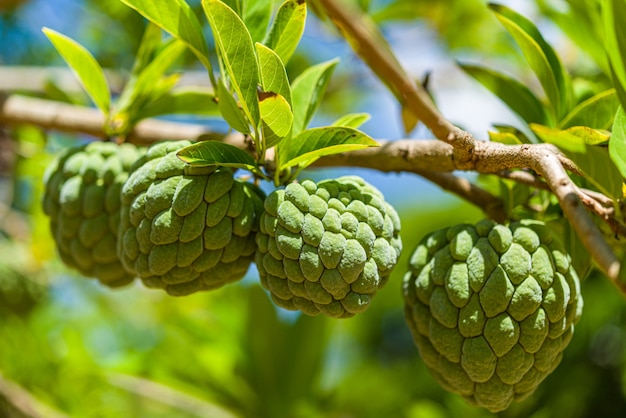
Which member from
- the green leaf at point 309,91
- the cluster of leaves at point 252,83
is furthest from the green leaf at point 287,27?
the green leaf at point 309,91

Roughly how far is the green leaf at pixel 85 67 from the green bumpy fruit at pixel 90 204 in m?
0.13

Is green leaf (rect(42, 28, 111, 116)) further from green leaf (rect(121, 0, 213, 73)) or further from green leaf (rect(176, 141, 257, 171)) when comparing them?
green leaf (rect(176, 141, 257, 171))

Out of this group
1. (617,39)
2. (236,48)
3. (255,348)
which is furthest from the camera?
(255,348)

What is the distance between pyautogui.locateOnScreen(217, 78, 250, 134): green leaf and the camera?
131 cm

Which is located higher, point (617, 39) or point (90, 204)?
point (617, 39)

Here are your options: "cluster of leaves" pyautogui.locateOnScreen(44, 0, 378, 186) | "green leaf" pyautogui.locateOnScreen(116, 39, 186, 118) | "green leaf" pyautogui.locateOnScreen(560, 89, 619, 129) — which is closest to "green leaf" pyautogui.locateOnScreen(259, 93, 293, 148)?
"cluster of leaves" pyautogui.locateOnScreen(44, 0, 378, 186)

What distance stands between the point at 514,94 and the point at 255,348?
1.48m

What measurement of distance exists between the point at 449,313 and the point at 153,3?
2.86ft

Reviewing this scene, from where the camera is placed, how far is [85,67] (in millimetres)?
1742

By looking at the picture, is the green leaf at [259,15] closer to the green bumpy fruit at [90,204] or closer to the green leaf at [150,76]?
the green leaf at [150,76]

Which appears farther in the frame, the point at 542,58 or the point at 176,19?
the point at 542,58

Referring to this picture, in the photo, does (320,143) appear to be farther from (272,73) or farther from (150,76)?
(150,76)

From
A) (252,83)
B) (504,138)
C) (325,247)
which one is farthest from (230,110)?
(504,138)

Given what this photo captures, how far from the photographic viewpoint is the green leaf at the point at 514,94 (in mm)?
1651
